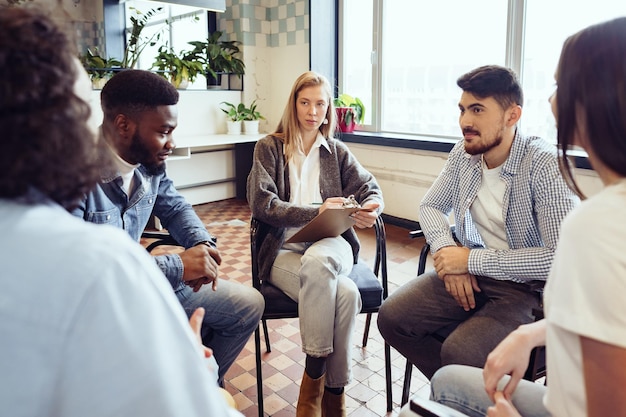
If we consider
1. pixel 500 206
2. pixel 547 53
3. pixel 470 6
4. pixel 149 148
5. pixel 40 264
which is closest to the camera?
pixel 40 264

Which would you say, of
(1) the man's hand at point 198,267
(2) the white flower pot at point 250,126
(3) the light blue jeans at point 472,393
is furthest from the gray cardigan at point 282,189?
(2) the white flower pot at point 250,126

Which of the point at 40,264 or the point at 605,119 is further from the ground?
the point at 605,119

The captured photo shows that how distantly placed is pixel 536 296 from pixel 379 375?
0.83 meters

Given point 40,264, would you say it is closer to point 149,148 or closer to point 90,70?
point 149,148

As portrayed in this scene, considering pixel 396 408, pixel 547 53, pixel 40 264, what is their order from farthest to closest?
pixel 547 53 → pixel 396 408 → pixel 40 264

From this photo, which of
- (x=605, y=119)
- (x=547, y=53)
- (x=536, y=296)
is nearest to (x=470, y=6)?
(x=547, y=53)

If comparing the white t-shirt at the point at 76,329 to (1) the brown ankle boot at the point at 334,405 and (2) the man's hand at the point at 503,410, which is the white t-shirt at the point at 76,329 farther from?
(1) the brown ankle boot at the point at 334,405

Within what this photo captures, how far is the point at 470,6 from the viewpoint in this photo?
4055mm

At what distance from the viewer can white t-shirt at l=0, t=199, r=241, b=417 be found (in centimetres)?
52

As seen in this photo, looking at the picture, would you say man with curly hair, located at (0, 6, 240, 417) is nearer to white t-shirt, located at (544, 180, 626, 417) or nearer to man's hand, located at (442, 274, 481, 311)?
white t-shirt, located at (544, 180, 626, 417)

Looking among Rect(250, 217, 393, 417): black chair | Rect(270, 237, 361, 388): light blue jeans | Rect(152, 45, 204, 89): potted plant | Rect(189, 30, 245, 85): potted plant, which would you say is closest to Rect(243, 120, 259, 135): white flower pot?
Rect(189, 30, 245, 85): potted plant

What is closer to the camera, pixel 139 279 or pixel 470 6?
pixel 139 279

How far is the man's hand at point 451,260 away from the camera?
174 cm

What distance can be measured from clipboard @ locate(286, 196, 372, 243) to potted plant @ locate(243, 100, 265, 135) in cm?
364
